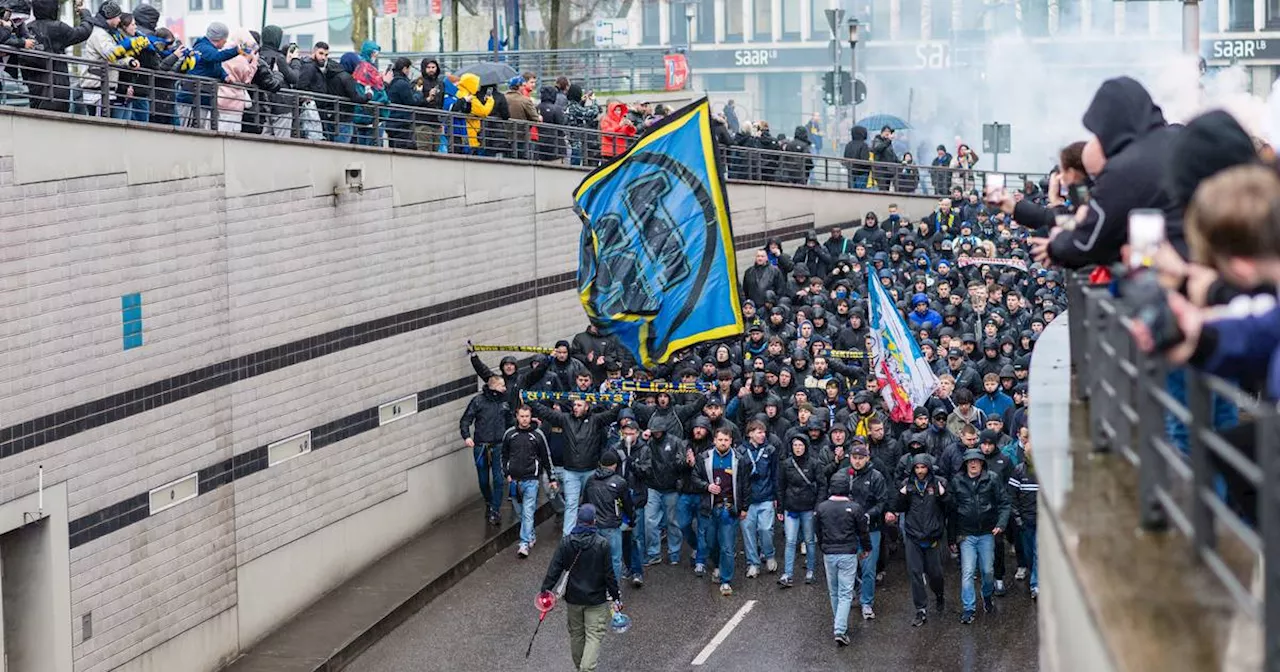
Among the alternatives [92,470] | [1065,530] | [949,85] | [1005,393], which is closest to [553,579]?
[92,470]

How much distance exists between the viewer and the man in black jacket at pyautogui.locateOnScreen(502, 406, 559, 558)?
19625 mm

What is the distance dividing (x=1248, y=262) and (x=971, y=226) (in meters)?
24.7

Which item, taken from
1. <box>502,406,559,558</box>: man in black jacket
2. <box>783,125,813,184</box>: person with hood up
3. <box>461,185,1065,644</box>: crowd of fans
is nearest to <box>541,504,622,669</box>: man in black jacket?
<box>461,185,1065,644</box>: crowd of fans

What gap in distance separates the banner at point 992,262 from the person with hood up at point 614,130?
506 cm

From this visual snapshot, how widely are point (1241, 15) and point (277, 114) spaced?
45579mm

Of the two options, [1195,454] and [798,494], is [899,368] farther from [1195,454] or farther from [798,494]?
[1195,454]

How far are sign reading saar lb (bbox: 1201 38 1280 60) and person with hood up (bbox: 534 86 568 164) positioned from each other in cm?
3583

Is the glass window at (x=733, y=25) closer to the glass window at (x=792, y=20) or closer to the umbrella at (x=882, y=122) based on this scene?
the glass window at (x=792, y=20)

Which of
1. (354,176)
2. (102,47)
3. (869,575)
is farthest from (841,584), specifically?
(102,47)

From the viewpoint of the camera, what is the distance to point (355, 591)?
747 inches

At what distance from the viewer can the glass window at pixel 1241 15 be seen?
189 feet

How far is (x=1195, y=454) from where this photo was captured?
17.0 ft

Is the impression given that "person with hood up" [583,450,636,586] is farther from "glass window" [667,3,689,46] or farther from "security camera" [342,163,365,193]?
"glass window" [667,3,689,46]

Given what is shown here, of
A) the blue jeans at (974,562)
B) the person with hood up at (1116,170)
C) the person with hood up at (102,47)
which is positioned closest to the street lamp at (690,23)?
the blue jeans at (974,562)
